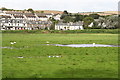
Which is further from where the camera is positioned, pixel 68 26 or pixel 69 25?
pixel 68 26

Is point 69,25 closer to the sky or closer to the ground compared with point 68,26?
closer to the sky

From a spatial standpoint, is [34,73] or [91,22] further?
[91,22]

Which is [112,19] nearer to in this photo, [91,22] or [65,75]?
[91,22]

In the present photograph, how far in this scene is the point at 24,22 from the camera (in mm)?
192375

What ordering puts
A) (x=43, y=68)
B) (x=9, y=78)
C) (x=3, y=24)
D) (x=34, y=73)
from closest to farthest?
1. (x=9, y=78)
2. (x=34, y=73)
3. (x=43, y=68)
4. (x=3, y=24)

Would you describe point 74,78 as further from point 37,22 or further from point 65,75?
point 37,22

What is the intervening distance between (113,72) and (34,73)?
237 inches

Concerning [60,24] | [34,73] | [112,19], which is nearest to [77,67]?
[34,73]

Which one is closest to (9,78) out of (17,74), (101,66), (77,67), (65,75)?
(17,74)

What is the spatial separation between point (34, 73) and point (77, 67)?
4.50m

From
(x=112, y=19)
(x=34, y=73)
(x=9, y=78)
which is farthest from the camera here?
(x=112, y=19)

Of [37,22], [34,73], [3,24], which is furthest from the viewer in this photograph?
[37,22]

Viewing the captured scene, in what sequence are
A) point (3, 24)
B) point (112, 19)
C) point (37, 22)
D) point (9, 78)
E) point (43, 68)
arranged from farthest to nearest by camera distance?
point (37, 22)
point (3, 24)
point (112, 19)
point (43, 68)
point (9, 78)

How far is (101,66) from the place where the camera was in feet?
90.0
